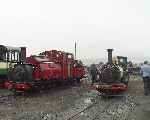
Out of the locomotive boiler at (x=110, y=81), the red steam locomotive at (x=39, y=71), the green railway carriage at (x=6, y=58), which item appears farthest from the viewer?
the green railway carriage at (x=6, y=58)

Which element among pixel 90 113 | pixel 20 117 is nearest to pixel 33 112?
pixel 20 117

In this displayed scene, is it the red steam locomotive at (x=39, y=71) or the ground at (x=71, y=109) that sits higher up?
the red steam locomotive at (x=39, y=71)

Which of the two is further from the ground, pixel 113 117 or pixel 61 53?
pixel 61 53

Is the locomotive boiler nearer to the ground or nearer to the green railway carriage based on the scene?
the ground

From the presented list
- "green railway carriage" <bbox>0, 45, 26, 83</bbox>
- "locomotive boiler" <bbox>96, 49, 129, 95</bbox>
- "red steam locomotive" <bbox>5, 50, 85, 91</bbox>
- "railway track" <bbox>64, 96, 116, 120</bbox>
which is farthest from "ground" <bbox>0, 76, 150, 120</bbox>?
"green railway carriage" <bbox>0, 45, 26, 83</bbox>


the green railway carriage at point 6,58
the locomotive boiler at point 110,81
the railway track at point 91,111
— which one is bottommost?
the railway track at point 91,111

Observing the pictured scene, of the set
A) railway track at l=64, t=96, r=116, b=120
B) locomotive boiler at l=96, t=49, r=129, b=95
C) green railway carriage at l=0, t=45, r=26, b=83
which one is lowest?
railway track at l=64, t=96, r=116, b=120

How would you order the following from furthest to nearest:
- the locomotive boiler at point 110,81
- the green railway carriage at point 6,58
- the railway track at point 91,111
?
the green railway carriage at point 6,58 → the locomotive boiler at point 110,81 → the railway track at point 91,111

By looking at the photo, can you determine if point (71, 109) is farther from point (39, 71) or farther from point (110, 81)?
point (39, 71)

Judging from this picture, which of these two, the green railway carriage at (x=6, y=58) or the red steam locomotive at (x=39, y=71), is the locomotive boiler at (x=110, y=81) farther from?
the green railway carriage at (x=6, y=58)

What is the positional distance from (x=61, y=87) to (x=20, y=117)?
1362cm

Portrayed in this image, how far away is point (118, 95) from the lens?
66.9ft

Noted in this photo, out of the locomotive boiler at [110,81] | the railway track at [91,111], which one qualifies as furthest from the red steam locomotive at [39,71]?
the railway track at [91,111]

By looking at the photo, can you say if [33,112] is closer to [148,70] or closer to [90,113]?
[90,113]
